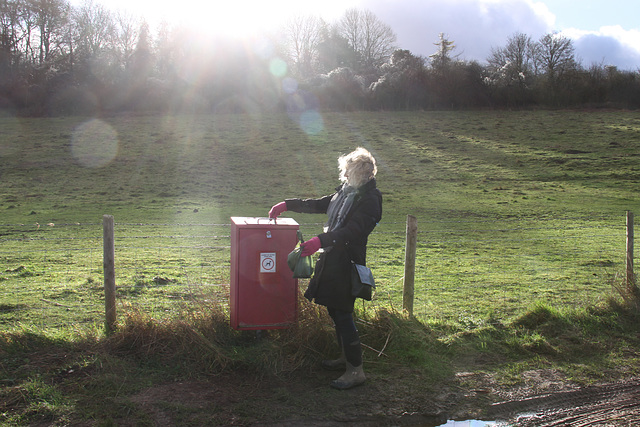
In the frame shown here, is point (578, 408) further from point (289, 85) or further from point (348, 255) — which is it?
point (289, 85)

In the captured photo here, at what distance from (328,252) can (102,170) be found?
31848 millimetres

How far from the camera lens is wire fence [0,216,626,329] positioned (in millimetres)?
7352

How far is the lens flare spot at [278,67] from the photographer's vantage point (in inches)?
2072

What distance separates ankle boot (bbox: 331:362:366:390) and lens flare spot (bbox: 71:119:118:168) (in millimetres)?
33119

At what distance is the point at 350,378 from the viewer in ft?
15.0

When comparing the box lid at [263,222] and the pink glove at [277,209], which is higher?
the pink glove at [277,209]

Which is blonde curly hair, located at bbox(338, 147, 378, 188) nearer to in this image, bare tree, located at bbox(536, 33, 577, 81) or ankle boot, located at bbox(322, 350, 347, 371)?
ankle boot, located at bbox(322, 350, 347, 371)

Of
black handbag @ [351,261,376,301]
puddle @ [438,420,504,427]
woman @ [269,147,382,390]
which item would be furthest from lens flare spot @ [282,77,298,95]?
puddle @ [438,420,504,427]

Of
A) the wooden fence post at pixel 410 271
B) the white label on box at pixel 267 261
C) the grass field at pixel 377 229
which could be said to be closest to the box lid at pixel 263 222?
the white label on box at pixel 267 261

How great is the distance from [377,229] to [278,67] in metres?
38.8

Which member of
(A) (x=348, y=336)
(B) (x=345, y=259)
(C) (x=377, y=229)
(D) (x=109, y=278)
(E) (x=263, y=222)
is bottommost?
(C) (x=377, y=229)

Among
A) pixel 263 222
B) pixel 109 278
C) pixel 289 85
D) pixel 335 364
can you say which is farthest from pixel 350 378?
pixel 289 85

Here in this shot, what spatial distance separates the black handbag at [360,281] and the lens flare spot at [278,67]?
50.4 meters

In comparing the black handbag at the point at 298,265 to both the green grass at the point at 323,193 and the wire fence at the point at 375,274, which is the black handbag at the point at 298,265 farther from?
the green grass at the point at 323,193
